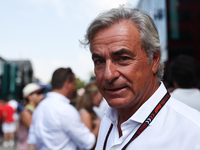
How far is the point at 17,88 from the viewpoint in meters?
12.9

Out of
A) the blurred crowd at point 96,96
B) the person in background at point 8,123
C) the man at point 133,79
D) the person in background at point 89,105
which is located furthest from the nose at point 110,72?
the person in background at point 8,123

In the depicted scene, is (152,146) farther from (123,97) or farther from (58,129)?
(58,129)

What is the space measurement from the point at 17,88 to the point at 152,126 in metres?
12.4

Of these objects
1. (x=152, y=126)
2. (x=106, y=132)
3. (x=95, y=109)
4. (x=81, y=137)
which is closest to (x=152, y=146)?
(x=152, y=126)

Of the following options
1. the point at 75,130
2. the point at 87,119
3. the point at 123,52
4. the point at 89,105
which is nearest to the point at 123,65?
the point at 123,52

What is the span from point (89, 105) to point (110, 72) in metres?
2.66

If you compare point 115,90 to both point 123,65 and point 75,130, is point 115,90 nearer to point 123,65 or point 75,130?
point 123,65

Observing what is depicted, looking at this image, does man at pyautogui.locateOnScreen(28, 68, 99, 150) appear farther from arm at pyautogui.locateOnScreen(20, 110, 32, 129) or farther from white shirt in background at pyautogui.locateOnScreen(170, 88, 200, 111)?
arm at pyautogui.locateOnScreen(20, 110, 32, 129)

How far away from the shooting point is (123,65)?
60.4 inches

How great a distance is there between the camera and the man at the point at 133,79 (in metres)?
1.38

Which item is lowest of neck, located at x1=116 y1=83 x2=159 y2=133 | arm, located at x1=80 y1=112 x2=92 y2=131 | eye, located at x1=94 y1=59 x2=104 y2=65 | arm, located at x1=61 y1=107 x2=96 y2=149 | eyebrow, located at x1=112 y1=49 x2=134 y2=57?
arm, located at x1=80 y1=112 x2=92 y2=131

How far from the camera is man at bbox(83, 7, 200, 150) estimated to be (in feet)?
4.52

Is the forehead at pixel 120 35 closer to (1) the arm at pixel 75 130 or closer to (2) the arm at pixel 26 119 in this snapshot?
(1) the arm at pixel 75 130

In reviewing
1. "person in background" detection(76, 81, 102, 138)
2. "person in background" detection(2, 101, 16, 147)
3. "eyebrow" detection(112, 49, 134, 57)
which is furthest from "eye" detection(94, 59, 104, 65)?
"person in background" detection(2, 101, 16, 147)
